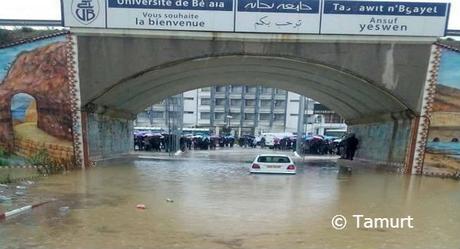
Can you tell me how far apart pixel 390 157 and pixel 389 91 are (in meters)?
4.68

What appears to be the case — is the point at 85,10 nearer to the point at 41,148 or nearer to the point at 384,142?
the point at 41,148

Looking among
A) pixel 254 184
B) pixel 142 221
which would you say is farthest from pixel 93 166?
pixel 142 221

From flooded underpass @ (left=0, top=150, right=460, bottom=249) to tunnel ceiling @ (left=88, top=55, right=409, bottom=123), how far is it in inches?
192

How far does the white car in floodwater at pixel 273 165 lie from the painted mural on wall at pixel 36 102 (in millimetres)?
8305

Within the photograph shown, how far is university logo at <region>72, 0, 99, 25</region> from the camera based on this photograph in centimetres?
1731

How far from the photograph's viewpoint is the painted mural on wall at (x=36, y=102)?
18.1m

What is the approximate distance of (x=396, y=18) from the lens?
695 inches

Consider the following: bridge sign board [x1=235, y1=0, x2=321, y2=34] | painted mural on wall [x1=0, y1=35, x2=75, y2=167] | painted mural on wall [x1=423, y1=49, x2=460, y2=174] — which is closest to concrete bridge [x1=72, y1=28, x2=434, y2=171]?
bridge sign board [x1=235, y1=0, x2=321, y2=34]

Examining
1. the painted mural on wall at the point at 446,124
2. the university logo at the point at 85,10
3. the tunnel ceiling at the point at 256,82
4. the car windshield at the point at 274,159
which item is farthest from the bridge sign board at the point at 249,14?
the car windshield at the point at 274,159

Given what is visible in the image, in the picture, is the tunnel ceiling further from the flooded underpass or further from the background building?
the background building

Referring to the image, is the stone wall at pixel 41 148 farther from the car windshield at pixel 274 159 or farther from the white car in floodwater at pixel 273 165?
the car windshield at pixel 274 159

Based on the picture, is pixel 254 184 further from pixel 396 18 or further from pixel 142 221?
pixel 396 18

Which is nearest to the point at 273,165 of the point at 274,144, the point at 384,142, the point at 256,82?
the point at 384,142

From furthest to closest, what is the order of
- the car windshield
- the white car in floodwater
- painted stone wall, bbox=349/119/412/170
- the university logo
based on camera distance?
painted stone wall, bbox=349/119/412/170 < the car windshield < the white car in floodwater < the university logo
